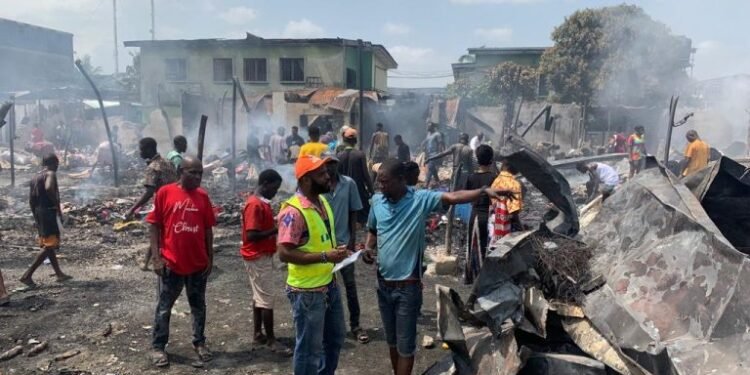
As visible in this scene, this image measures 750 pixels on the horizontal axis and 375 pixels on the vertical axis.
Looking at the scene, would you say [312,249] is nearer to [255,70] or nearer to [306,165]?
[306,165]

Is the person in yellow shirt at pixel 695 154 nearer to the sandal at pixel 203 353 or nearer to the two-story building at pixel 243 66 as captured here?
the sandal at pixel 203 353

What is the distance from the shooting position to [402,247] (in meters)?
3.72

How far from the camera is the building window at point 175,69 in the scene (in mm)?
Answer: 29125

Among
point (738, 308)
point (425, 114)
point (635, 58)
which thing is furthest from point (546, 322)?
point (635, 58)

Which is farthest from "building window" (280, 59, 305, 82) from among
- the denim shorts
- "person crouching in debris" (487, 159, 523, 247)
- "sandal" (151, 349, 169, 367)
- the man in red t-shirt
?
the denim shorts

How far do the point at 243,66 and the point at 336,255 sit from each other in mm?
26812

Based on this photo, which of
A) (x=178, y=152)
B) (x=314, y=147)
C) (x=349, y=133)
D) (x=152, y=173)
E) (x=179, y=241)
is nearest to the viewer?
(x=179, y=241)

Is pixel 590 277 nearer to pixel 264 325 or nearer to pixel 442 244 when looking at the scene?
pixel 264 325

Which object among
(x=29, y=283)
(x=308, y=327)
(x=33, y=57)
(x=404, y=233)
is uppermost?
(x=33, y=57)

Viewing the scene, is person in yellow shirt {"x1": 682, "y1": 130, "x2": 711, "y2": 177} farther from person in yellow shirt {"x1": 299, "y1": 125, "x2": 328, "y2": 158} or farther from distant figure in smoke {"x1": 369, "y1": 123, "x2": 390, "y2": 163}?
person in yellow shirt {"x1": 299, "y1": 125, "x2": 328, "y2": 158}

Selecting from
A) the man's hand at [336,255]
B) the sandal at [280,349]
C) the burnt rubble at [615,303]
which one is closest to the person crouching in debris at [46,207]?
the sandal at [280,349]

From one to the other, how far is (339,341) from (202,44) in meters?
27.4

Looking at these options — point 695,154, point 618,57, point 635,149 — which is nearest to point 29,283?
point 695,154

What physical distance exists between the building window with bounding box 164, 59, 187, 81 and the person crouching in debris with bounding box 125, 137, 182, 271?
2454 cm
